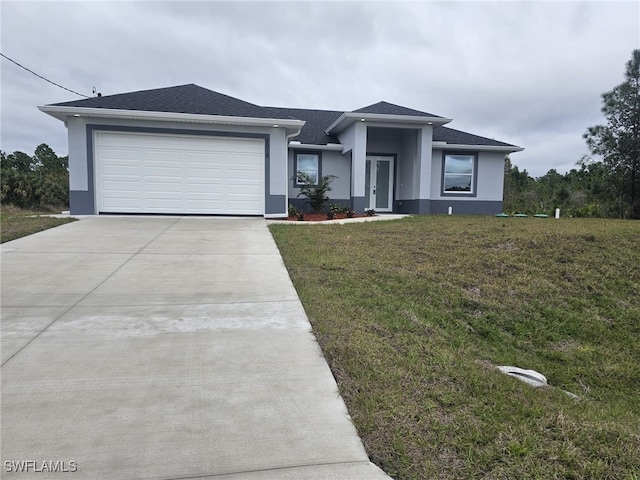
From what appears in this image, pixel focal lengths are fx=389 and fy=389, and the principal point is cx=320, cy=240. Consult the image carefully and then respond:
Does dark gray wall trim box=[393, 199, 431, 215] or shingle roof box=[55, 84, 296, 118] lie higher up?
shingle roof box=[55, 84, 296, 118]

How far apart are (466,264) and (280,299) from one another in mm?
3413

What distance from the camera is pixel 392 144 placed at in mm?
16641

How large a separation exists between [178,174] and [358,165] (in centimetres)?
631

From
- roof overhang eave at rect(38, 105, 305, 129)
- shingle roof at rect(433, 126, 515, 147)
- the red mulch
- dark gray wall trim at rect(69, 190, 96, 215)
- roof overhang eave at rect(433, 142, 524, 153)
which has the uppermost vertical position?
shingle roof at rect(433, 126, 515, 147)

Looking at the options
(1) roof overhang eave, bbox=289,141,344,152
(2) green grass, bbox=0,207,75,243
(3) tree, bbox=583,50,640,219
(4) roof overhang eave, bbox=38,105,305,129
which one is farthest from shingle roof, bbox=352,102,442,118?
(3) tree, bbox=583,50,640,219

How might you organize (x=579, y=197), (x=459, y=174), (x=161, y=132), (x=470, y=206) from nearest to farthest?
(x=161, y=132)
(x=459, y=174)
(x=470, y=206)
(x=579, y=197)

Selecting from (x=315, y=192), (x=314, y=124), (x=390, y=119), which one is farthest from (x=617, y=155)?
(x=315, y=192)

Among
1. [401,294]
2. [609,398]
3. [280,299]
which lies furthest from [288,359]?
[609,398]

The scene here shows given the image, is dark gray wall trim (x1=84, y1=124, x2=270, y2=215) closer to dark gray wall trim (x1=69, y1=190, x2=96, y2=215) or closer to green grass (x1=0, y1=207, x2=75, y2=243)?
dark gray wall trim (x1=69, y1=190, x2=96, y2=215)

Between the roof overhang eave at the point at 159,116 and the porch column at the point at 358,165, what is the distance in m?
2.73

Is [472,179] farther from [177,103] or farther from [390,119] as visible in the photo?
[177,103]

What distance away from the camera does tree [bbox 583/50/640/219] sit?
60.4ft

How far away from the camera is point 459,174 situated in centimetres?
1659

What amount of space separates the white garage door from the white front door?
5.52 metres
